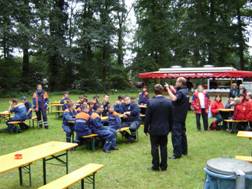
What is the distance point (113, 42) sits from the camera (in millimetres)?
32812

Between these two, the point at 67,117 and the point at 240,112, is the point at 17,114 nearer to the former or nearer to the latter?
the point at 67,117

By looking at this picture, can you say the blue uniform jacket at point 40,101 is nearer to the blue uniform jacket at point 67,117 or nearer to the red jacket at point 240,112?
the blue uniform jacket at point 67,117

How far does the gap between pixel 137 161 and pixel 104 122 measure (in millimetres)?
2776

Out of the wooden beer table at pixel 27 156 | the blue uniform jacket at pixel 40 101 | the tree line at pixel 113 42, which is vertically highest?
the tree line at pixel 113 42

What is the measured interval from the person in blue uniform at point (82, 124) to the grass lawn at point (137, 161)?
49cm

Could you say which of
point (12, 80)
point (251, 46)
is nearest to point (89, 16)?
point (12, 80)

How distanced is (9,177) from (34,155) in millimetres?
1466

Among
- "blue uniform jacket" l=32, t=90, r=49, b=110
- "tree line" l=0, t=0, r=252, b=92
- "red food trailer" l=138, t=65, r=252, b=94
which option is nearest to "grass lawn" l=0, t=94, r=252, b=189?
"blue uniform jacket" l=32, t=90, r=49, b=110

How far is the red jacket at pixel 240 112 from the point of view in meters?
10.5

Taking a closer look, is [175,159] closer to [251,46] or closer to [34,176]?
[34,176]

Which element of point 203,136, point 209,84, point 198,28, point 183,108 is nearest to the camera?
point 183,108

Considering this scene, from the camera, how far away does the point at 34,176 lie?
645 cm

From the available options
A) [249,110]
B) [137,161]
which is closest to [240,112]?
[249,110]

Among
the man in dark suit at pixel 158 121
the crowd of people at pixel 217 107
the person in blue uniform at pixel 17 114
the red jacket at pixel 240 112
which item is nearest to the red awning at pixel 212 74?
the crowd of people at pixel 217 107
